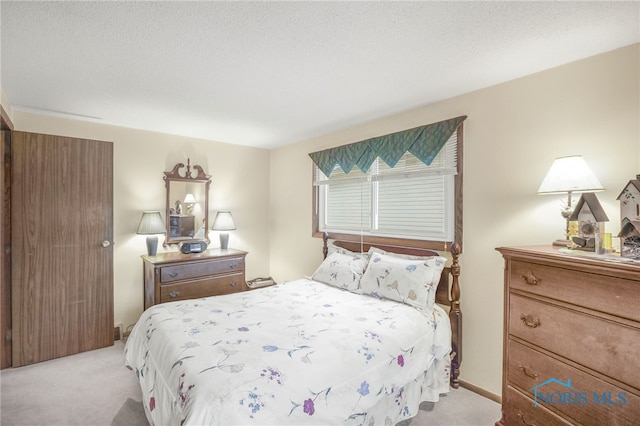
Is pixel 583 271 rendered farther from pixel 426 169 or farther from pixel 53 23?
pixel 53 23

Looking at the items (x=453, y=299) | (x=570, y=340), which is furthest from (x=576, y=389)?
(x=453, y=299)

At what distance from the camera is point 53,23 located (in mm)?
1601

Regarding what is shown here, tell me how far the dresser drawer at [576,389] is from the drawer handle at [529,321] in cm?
14

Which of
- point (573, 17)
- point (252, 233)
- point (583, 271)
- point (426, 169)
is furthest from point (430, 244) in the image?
point (252, 233)

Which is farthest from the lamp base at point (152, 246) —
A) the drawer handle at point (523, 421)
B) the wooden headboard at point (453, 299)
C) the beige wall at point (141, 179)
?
the drawer handle at point (523, 421)

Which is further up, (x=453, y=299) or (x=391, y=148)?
(x=391, y=148)

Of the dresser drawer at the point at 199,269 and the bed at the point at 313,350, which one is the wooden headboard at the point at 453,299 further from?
the dresser drawer at the point at 199,269

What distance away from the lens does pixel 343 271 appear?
294cm

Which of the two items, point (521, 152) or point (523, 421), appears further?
point (521, 152)

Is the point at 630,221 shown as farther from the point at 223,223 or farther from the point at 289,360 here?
the point at 223,223

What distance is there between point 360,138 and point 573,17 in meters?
2.01

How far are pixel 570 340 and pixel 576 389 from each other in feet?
0.72

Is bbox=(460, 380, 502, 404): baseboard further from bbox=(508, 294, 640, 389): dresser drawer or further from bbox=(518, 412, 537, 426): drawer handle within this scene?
bbox=(508, 294, 640, 389): dresser drawer

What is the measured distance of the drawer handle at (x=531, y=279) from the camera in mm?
1614
